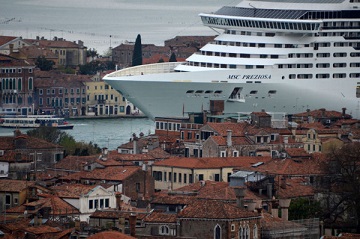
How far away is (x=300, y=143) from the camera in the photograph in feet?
141

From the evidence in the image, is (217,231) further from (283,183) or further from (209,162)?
(209,162)

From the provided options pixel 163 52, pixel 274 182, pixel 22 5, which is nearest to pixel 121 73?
pixel 274 182

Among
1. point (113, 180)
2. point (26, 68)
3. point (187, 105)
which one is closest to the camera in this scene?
point (113, 180)

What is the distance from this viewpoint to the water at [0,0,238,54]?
125750mm

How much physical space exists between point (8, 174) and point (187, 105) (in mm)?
19529

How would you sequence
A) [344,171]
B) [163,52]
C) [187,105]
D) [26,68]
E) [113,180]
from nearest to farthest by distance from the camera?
[344,171]
[113,180]
[187,105]
[26,68]
[163,52]

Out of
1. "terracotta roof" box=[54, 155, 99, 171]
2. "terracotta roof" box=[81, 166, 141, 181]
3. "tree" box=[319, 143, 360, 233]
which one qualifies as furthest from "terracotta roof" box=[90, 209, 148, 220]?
"terracotta roof" box=[54, 155, 99, 171]

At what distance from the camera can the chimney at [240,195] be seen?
2812cm

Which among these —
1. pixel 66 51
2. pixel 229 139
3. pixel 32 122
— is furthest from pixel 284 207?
pixel 66 51

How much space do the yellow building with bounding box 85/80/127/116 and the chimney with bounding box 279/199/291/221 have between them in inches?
2023

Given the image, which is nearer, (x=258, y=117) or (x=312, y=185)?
(x=312, y=185)

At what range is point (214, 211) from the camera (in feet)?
87.5

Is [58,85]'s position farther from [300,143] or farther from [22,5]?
[22,5]

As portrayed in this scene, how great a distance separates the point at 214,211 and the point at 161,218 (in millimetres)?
1319
